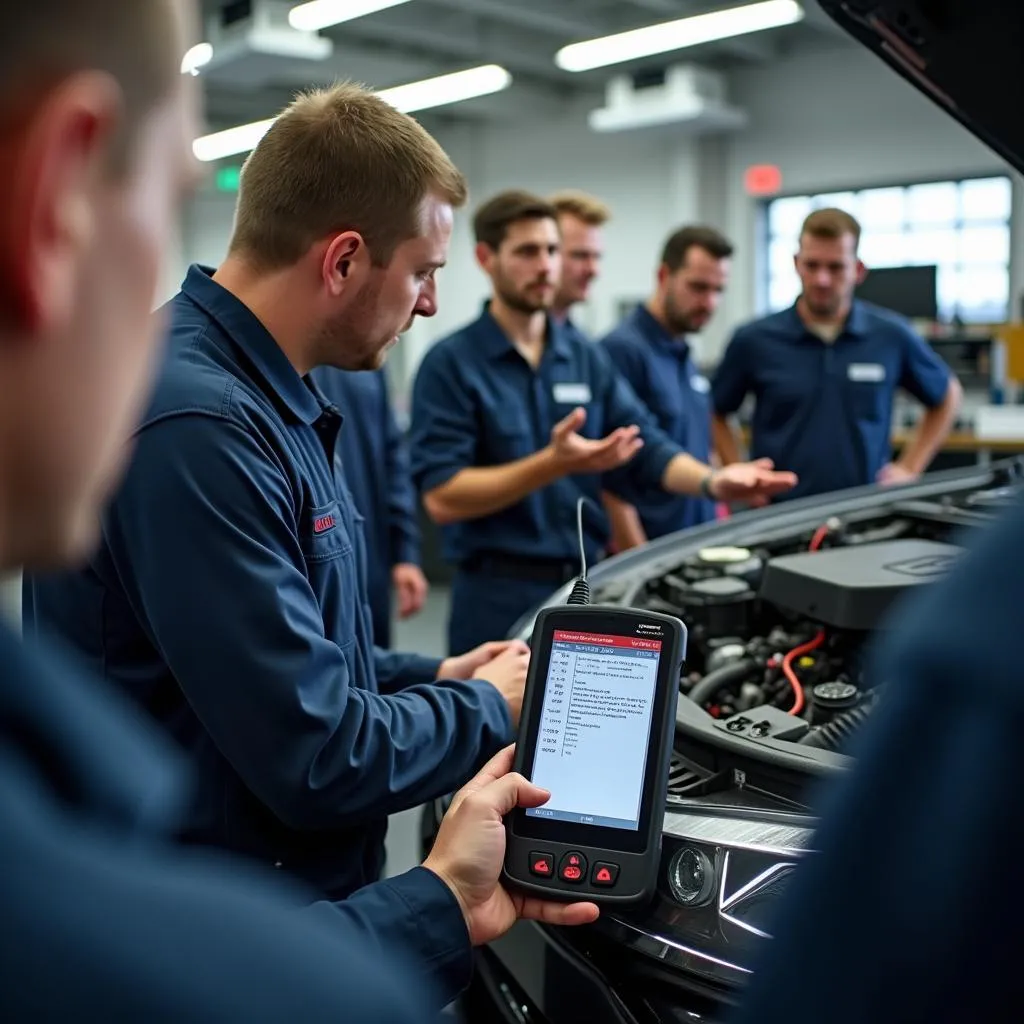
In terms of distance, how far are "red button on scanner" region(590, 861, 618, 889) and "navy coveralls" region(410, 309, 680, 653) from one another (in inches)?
65.5

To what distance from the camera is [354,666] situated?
127cm

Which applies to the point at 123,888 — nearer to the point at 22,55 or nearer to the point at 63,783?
the point at 63,783

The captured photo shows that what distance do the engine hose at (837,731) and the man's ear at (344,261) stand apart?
0.74 metres

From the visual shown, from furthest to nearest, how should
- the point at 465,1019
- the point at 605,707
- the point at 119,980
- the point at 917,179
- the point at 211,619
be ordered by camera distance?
the point at 917,179 < the point at 465,1019 < the point at 605,707 < the point at 211,619 < the point at 119,980

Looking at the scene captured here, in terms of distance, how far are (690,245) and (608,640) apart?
2.99m

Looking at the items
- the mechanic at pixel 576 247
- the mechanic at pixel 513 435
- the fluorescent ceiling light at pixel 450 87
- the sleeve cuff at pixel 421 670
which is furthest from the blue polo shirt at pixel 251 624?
the fluorescent ceiling light at pixel 450 87

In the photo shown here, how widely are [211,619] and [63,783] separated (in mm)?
623

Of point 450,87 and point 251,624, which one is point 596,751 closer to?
point 251,624

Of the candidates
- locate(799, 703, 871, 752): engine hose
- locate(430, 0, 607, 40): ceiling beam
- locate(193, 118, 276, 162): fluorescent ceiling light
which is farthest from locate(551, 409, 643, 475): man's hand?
locate(193, 118, 276, 162): fluorescent ceiling light

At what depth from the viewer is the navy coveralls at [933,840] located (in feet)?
1.19

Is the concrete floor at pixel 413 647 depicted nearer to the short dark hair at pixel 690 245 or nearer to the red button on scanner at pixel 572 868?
the red button on scanner at pixel 572 868

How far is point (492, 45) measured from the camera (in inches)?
355

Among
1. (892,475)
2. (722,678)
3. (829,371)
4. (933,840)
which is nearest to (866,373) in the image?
(829,371)

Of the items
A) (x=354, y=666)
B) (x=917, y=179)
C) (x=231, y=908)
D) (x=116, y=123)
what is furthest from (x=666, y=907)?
(x=917, y=179)
